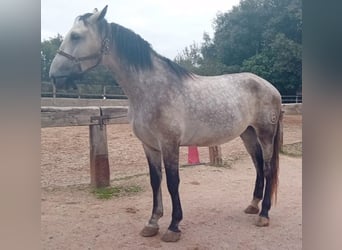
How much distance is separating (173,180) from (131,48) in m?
0.69

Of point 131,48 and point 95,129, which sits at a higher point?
point 131,48

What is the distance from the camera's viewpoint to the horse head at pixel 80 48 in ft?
4.58

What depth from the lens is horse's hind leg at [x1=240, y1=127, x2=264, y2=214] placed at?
1963mm

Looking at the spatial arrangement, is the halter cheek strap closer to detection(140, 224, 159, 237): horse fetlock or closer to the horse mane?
the horse mane

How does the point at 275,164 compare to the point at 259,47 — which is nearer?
the point at 275,164

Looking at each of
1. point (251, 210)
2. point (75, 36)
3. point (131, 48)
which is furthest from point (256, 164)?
point (75, 36)

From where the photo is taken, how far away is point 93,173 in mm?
2309

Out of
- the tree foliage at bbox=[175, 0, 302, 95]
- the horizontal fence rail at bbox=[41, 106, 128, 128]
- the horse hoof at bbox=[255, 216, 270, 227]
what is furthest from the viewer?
the tree foliage at bbox=[175, 0, 302, 95]

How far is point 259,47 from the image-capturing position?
4035 mm

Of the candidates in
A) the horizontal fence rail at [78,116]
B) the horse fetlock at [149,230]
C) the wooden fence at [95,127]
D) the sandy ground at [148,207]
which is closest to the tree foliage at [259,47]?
the sandy ground at [148,207]

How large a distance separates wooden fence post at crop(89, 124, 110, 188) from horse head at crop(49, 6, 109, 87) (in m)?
0.89

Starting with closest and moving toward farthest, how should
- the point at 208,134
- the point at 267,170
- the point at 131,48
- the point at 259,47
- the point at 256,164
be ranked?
the point at 131,48 < the point at 208,134 < the point at 267,170 < the point at 256,164 < the point at 259,47

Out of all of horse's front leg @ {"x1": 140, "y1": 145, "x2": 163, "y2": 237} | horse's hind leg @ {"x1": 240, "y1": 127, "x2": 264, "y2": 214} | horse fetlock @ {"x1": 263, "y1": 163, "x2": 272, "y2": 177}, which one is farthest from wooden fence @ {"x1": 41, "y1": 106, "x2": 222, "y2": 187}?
horse fetlock @ {"x1": 263, "y1": 163, "x2": 272, "y2": 177}

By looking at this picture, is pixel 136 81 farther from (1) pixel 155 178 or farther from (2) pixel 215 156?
(2) pixel 215 156
